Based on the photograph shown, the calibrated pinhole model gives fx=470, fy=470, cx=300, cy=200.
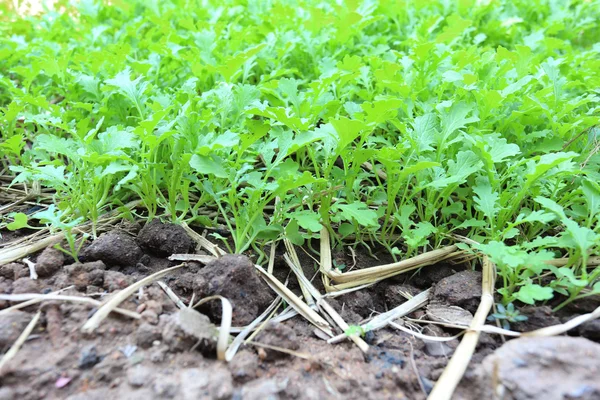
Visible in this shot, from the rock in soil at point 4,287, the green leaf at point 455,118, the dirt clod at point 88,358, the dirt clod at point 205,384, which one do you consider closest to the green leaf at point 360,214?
the green leaf at point 455,118

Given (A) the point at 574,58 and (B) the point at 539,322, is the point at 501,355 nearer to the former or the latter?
(B) the point at 539,322

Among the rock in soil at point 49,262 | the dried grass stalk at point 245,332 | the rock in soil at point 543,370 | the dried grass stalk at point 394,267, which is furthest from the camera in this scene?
the dried grass stalk at point 394,267

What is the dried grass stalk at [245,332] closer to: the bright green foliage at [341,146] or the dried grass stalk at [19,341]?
the bright green foliage at [341,146]

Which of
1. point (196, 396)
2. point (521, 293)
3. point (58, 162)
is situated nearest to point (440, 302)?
point (521, 293)

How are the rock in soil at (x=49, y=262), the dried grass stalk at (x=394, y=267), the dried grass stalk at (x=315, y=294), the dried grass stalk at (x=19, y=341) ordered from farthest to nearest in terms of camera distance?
the dried grass stalk at (x=394, y=267), the rock in soil at (x=49, y=262), the dried grass stalk at (x=315, y=294), the dried grass stalk at (x=19, y=341)

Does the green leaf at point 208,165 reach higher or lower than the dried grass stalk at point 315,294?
higher
